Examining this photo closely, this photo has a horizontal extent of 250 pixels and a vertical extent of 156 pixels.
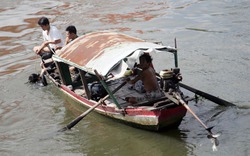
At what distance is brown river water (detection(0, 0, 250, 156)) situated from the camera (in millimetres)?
8531

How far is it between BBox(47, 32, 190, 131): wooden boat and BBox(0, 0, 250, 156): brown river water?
472 mm

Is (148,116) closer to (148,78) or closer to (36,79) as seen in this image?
(148,78)

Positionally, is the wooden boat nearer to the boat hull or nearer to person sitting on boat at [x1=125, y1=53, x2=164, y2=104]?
the boat hull

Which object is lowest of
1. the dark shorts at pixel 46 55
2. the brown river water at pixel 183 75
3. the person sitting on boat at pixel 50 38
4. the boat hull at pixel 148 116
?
the brown river water at pixel 183 75

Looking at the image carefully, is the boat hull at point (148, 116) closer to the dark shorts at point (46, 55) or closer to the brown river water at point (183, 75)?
the brown river water at point (183, 75)

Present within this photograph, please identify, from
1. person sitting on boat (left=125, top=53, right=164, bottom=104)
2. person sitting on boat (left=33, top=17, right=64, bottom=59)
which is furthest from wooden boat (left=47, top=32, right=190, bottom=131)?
person sitting on boat (left=33, top=17, right=64, bottom=59)

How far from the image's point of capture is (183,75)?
12273mm

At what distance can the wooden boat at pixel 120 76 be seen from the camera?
7.81 meters

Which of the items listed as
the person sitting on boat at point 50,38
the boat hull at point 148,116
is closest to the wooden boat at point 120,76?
the boat hull at point 148,116

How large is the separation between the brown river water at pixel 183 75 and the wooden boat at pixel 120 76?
0.47 meters

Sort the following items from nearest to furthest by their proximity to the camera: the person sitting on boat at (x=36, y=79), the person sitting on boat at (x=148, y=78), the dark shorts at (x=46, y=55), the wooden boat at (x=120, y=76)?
the wooden boat at (x=120, y=76), the person sitting on boat at (x=148, y=78), the dark shorts at (x=46, y=55), the person sitting on boat at (x=36, y=79)

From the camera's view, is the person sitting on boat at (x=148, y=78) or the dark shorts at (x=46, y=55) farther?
the dark shorts at (x=46, y=55)

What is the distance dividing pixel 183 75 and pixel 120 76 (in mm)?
4742

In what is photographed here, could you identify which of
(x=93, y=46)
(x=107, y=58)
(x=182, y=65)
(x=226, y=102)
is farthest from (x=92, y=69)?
(x=182, y=65)
